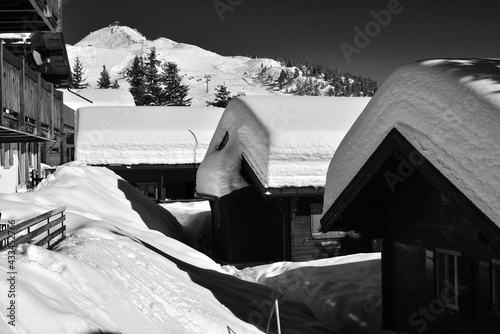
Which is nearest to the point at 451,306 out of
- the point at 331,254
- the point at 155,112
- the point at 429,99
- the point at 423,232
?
the point at 423,232

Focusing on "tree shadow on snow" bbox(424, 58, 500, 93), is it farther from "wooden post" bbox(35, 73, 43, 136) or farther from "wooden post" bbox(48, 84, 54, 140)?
"wooden post" bbox(48, 84, 54, 140)

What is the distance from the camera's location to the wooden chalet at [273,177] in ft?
57.1

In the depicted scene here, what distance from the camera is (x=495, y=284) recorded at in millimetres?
8195

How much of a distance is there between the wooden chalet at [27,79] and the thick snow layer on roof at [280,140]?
5.25 metres

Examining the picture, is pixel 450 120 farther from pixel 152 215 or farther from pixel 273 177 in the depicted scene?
pixel 152 215

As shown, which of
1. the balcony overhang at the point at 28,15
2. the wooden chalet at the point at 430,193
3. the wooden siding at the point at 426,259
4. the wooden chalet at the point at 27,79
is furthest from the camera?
the wooden chalet at the point at 27,79

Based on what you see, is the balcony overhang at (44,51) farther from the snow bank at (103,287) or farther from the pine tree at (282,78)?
the pine tree at (282,78)

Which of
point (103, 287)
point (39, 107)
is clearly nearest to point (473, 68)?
point (103, 287)

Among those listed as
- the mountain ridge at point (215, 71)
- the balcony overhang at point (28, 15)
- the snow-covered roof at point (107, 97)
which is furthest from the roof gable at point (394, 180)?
the mountain ridge at point (215, 71)

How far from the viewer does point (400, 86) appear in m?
8.29

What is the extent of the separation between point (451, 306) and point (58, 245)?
6338 mm

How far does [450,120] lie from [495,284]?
2497mm

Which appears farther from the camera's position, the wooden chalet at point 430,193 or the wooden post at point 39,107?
the wooden post at point 39,107

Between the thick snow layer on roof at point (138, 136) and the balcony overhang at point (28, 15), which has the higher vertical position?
the balcony overhang at point (28, 15)
